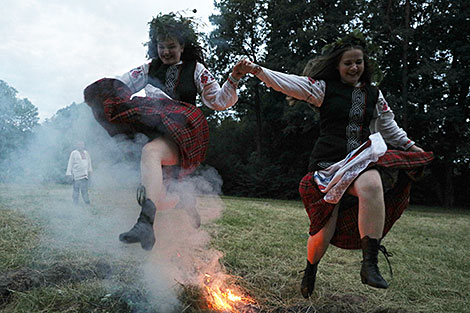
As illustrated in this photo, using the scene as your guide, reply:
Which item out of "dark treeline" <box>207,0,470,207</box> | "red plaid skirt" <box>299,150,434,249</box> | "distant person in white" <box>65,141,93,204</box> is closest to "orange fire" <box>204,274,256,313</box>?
"red plaid skirt" <box>299,150,434,249</box>

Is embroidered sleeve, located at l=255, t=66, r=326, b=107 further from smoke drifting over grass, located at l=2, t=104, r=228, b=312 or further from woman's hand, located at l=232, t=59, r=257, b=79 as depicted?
smoke drifting over grass, located at l=2, t=104, r=228, b=312

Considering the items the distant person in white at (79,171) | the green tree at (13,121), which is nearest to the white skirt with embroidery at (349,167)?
the green tree at (13,121)

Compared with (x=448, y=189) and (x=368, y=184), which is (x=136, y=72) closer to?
(x=368, y=184)

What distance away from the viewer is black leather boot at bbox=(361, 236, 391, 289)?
2300mm

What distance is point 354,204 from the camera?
2.97 meters

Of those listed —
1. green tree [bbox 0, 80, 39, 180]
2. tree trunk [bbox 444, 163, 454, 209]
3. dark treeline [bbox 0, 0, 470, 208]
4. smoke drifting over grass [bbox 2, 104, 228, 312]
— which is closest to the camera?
smoke drifting over grass [bbox 2, 104, 228, 312]

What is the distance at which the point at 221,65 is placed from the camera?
35.7 feet

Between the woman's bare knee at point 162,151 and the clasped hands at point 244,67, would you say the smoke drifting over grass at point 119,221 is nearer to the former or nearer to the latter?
the woman's bare knee at point 162,151

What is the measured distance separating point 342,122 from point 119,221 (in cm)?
404

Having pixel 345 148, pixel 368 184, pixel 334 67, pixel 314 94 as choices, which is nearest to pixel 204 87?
pixel 314 94

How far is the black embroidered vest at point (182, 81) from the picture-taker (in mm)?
3029

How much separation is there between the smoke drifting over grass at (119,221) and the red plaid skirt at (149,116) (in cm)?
20

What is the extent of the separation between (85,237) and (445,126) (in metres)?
16.4

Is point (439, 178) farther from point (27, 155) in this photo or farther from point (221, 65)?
point (27, 155)
